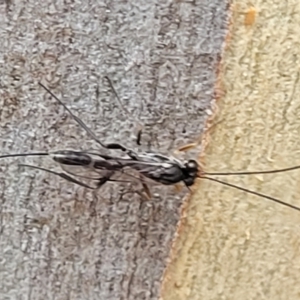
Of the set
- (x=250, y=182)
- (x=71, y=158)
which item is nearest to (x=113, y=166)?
(x=71, y=158)

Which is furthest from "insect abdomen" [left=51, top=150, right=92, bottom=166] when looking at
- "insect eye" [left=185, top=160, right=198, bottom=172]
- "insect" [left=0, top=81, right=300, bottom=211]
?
"insect eye" [left=185, top=160, right=198, bottom=172]

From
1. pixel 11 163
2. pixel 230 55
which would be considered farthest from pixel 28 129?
pixel 230 55

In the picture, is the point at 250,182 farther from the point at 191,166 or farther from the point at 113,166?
the point at 113,166

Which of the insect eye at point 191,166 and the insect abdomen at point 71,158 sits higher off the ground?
the insect eye at point 191,166

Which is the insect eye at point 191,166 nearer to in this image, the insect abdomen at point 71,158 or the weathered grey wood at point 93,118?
the weathered grey wood at point 93,118

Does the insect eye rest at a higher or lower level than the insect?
higher

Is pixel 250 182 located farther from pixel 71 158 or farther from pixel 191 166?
pixel 71 158

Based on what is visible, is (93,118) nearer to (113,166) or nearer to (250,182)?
(113,166)

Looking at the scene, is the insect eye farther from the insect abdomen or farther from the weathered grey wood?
the insect abdomen

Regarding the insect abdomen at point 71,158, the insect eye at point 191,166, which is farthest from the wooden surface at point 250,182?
the insect abdomen at point 71,158

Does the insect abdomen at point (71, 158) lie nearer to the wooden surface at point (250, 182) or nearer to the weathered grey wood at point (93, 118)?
the weathered grey wood at point (93, 118)

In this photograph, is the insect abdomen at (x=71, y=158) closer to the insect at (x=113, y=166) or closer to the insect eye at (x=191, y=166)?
the insect at (x=113, y=166)

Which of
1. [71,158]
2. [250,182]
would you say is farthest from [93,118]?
[250,182]
